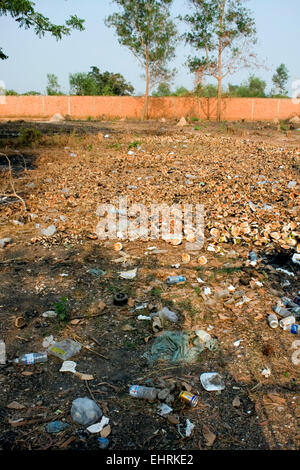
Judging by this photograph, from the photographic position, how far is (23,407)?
1857 millimetres

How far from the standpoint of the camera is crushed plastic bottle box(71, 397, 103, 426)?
70.2 inches

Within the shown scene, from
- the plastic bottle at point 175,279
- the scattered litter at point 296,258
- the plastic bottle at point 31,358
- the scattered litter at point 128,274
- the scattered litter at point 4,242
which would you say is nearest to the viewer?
the plastic bottle at point 31,358

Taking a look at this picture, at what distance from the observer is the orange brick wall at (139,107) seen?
2002 centimetres

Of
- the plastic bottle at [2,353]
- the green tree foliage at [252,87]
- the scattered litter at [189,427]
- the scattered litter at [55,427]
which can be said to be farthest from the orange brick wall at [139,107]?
the scattered litter at [55,427]

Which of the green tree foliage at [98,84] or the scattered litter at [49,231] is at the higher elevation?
the green tree foliage at [98,84]

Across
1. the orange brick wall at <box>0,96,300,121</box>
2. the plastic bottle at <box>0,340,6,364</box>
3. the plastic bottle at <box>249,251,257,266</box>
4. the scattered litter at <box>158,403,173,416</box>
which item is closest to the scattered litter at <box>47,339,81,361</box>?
the plastic bottle at <box>0,340,6,364</box>

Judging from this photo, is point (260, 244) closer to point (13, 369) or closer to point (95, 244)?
point (95, 244)

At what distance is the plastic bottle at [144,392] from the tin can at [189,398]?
0.14m

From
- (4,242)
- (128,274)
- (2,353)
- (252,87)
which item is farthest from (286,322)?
(252,87)

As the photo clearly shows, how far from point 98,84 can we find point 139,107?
28.4ft

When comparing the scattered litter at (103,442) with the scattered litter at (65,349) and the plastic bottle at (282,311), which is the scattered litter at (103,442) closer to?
the scattered litter at (65,349)

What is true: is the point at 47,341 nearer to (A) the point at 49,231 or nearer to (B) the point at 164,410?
(B) the point at 164,410
